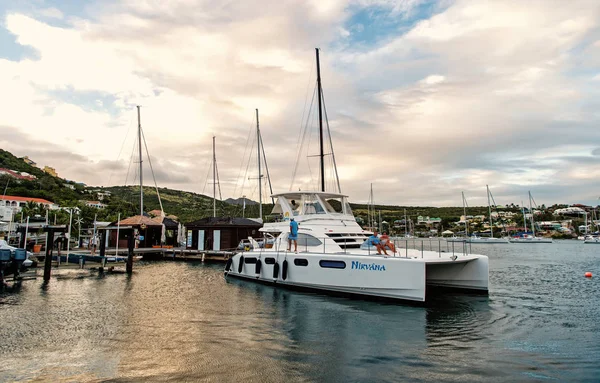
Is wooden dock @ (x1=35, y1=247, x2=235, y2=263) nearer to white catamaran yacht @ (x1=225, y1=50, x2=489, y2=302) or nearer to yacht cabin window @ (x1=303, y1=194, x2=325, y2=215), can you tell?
white catamaran yacht @ (x1=225, y1=50, x2=489, y2=302)

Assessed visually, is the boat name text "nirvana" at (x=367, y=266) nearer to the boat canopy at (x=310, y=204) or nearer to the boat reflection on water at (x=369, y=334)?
the boat reflection on water at (x=369, y=334)

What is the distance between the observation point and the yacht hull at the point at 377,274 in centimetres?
1212

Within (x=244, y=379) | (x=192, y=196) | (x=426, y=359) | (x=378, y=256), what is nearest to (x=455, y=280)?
(x=378, y=256)

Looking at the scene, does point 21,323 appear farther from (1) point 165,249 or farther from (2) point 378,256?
(1) point 165,249

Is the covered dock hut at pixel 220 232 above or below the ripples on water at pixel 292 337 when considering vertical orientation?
above

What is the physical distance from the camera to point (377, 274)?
12664mm

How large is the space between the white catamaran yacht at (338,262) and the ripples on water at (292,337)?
0.71 meters

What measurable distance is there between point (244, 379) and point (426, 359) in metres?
3.65

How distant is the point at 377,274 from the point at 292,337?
4.65m

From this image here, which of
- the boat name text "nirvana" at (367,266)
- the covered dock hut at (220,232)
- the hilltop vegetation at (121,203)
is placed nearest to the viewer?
the boat name text "nirvana" at (367,266)

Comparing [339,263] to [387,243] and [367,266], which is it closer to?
[367,266]

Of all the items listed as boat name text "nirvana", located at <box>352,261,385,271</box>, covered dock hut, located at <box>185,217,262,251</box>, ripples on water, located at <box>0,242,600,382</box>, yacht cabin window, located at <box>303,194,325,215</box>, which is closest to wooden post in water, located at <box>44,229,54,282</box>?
ripples on water, located at <box>0,242,600,382</box>

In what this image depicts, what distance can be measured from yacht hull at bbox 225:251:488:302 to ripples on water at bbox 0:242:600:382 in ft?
1.88

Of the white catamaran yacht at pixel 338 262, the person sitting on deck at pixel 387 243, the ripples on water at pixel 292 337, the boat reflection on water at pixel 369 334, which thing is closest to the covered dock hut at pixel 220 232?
the white catamaran yacht at pixel 338 262
